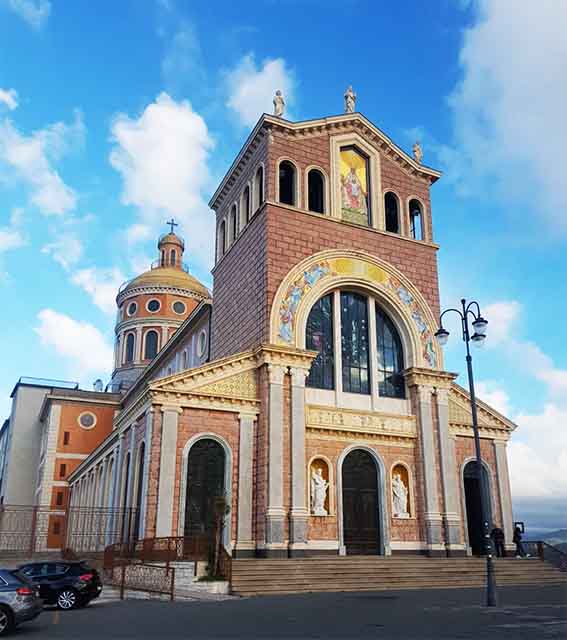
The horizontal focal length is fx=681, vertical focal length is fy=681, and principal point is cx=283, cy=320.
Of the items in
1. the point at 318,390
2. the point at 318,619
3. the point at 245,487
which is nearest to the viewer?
the point at 318,619

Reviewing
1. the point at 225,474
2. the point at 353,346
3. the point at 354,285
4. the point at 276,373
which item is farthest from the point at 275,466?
the point at 354,285

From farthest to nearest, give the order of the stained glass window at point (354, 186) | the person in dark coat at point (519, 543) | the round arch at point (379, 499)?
the stained glass window at point (354, 186), the person in dark coat at point (519, 543), the round arch at point (379, 499)

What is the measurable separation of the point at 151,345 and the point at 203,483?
123 ft

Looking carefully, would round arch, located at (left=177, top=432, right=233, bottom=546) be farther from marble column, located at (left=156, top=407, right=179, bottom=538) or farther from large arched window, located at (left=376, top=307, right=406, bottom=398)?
large arched window, located at (left=376, top=307, right=406, bottom=398)

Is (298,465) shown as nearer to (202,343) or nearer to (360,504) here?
(360,504)

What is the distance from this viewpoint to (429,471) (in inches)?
1081

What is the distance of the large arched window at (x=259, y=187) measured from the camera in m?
29.6

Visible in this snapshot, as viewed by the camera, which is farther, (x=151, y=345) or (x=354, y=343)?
(x=151, y=345)

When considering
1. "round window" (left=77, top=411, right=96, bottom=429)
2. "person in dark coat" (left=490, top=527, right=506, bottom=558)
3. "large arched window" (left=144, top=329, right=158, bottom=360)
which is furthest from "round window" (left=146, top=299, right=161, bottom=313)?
"person in dark coat" (left=490, top=527, right=506, bottom=558)

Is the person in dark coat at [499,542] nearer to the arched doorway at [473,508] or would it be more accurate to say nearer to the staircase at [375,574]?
the arched doorway at [473,508]

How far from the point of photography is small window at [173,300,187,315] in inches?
2411

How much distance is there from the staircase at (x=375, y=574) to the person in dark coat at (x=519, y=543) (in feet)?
8.85

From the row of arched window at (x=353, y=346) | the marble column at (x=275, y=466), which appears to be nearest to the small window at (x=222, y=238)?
the row of arched window at (x=353, y=346)

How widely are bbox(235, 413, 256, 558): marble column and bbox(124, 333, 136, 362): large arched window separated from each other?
37508 millimetres
